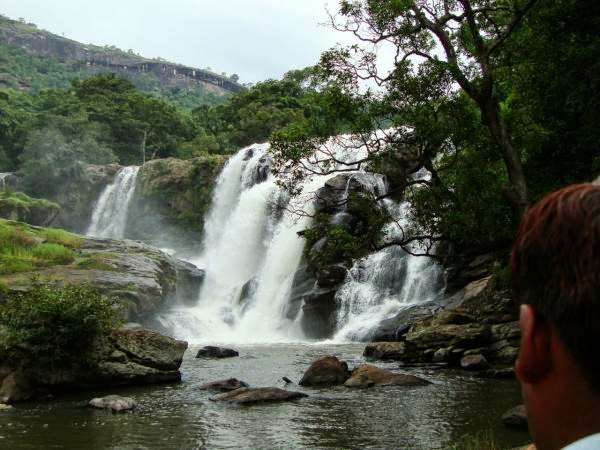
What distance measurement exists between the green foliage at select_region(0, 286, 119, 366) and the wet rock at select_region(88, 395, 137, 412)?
6.44 ft

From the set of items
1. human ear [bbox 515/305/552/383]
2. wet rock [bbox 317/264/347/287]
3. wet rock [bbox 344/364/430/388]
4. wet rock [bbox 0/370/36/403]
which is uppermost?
human ear [bbox 515/305/552/383]

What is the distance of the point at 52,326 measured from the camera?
47.5 feet

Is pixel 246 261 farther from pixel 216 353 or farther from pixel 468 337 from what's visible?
pixel 468 337

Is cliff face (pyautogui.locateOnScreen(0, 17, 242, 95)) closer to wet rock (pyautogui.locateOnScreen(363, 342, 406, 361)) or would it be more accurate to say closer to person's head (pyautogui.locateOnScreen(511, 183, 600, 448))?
wet rock (pyautogui.locateOnScreen(363, 342, 406, 361))

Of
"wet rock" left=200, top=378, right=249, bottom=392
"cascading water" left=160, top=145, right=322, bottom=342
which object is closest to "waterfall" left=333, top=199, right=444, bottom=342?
"cascading water" left=160, top=145, right=322, bottom=342

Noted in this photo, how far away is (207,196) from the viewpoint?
45250 millimetres

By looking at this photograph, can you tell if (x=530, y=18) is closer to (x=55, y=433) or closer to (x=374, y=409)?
(x=374, y=409)

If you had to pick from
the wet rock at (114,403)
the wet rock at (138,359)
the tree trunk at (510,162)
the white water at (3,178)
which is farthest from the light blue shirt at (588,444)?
the white water at (3,178)

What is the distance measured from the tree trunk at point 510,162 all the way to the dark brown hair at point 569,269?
11.1 meters

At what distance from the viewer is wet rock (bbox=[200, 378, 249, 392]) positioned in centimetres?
1506

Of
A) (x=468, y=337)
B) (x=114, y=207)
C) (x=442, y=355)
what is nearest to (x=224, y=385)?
(x=442, y=355)

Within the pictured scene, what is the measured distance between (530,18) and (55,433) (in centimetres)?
1308

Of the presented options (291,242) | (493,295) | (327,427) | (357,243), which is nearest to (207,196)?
(291,242)

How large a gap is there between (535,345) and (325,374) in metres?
15.1
